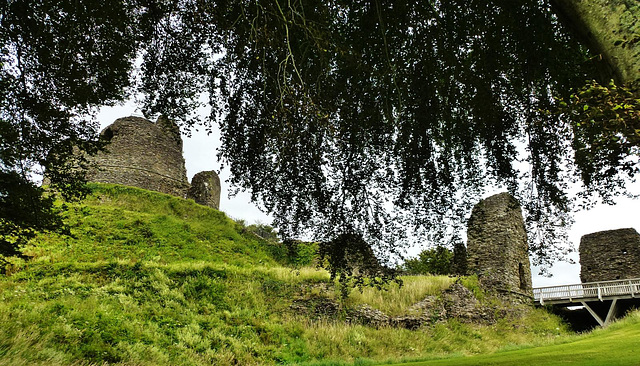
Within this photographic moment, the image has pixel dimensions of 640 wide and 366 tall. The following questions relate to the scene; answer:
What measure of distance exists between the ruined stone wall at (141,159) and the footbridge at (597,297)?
72.6 feet

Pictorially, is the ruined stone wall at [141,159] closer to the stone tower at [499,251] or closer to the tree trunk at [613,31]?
the stone tower at [499,251]

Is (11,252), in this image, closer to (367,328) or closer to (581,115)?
(581,115)

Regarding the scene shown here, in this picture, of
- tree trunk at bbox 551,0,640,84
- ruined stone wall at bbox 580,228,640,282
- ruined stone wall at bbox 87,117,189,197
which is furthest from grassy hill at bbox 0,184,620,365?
tree trunk at bbox 551,0,640,84

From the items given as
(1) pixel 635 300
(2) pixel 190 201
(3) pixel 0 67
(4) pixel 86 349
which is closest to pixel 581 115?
(3) pixel 0 67

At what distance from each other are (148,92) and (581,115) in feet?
21.3

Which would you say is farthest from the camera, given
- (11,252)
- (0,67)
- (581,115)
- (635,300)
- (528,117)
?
(635,300)

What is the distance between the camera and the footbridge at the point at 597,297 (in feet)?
65.3

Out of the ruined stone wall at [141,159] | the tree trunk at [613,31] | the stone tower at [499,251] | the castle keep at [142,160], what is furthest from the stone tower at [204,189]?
the tree trunk at [613,31]

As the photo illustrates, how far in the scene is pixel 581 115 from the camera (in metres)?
3.17

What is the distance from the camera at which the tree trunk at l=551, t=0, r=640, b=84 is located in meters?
3.22

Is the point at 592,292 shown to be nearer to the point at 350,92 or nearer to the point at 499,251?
the point at 499,251

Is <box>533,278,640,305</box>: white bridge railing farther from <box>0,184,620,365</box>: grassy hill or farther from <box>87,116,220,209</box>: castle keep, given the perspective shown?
<box>87,116,220,209</box>: castle keep

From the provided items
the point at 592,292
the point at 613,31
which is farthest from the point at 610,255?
the point at 613,31

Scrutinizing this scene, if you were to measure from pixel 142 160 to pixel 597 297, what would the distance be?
85.1 ft
